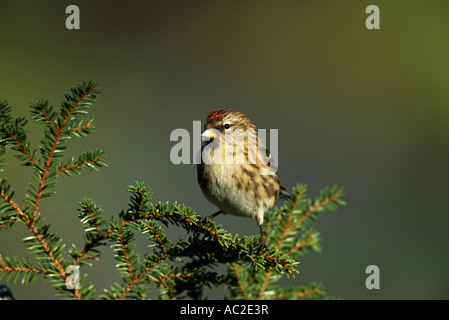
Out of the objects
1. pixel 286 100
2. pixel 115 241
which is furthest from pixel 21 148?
pixel 286 100

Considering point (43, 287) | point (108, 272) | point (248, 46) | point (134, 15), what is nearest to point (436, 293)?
point (108, 272)

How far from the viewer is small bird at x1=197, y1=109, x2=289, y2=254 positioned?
5.97 feet

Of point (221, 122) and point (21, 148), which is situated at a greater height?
point (221, 122)

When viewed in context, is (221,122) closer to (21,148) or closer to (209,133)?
(209,133)

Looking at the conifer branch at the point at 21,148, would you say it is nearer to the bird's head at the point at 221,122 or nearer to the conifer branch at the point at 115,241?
the conifer branch at the point at 115,241

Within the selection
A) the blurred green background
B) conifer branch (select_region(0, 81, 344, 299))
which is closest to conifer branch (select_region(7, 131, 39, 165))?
conifer branch (select_region(0, 81, 344, 299))

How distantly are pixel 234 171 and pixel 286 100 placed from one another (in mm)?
1685

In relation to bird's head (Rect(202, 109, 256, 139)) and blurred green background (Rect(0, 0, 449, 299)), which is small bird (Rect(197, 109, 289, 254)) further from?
blurred green background (Rect(0, 0, 449, 299))

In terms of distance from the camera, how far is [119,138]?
10.0 ft

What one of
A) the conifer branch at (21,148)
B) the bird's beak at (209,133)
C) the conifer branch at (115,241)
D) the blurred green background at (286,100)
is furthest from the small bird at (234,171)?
the conifer branch at (21,148)

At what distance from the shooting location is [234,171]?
6.05 ft

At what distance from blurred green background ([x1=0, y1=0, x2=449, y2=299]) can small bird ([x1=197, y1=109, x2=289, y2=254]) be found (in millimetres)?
630

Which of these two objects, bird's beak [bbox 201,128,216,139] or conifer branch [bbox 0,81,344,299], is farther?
bird's beak [bbox 201,128,216,139]

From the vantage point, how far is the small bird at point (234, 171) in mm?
1818
